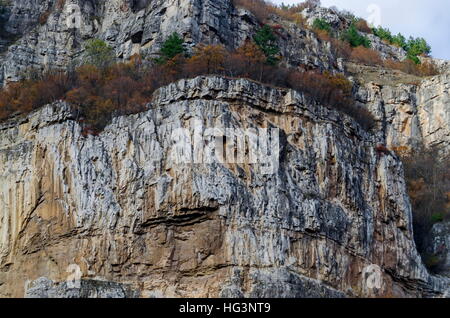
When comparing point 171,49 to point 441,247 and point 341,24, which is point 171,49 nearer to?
point 441,247

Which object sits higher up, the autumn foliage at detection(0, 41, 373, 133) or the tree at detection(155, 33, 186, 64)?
the tree at detection(155, 33, 186, 64)

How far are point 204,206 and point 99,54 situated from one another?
1908 cm

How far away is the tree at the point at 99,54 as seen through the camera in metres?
69.4

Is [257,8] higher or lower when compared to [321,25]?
lower

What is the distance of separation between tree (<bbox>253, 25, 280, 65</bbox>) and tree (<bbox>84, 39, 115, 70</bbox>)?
8.47m

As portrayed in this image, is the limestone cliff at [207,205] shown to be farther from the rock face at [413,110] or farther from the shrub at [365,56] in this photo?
the shrub at [365,56]

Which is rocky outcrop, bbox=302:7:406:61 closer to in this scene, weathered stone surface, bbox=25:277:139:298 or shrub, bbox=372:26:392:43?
shrub, bbox=372:26:392:43

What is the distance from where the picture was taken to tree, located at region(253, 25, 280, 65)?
227ft

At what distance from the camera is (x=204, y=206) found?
5466 centimetres

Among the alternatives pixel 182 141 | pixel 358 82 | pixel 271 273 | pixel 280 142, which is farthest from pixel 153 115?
pixel 358 82

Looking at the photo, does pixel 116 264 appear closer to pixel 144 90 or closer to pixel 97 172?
pixel 97 172

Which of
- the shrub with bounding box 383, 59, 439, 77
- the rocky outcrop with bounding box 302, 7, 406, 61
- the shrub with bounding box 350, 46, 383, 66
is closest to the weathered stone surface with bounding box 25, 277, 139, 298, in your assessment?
the shrub with bounding box 350, 46, 383, 66

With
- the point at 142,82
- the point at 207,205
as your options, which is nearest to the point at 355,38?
the point at 142,82
